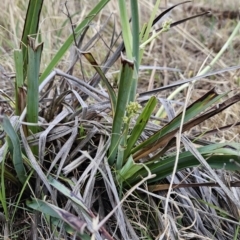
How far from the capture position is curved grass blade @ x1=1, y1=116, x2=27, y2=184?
0.80 meters

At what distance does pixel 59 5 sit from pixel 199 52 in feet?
2.28

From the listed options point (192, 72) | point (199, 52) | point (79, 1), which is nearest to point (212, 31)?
point (199, 52)

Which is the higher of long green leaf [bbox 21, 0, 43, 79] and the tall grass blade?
long green leaf [bbox 21, 0, 43, 79]

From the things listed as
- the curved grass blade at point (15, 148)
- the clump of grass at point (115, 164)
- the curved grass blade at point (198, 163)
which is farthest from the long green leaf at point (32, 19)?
the curved grass blade at point (198, 163)

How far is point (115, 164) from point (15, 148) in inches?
8.3

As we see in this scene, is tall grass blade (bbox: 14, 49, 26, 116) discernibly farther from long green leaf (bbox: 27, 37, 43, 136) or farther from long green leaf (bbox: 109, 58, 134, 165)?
long green leaf (bbox: 109, 58, 134, 165)

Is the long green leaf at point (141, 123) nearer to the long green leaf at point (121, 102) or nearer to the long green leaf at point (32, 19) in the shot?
the long green leaf at point (121, 102)

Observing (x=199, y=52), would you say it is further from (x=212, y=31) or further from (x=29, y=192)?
(x=29, y=192)

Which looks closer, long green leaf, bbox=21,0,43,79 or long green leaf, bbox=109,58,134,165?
long green leaf, bbox=109,58,134,165

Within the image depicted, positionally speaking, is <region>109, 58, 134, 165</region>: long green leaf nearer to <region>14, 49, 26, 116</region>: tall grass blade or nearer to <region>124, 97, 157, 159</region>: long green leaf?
<region>124, 97, 157, 159</region>: long green leaf

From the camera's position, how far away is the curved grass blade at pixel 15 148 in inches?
31.4

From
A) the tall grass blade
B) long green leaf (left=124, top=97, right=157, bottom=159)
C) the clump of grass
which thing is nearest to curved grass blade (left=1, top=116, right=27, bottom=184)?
the clump of grass

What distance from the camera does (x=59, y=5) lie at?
6.48ft

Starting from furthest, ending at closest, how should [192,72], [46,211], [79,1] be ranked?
[79,1]
[192,72]
[46,211]
